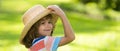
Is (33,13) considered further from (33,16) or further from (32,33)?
(32,33)

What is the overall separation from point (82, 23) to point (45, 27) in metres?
11.9

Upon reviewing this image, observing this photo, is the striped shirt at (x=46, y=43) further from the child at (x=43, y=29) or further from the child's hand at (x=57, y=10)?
the child's hand at (x=57, y=10)

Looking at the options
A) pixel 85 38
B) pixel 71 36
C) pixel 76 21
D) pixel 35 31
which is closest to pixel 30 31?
pixel 35 31

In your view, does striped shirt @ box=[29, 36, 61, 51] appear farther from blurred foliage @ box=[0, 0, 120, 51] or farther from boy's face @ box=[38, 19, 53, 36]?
blurred foliage @ box=[0, 0, 120, 51]

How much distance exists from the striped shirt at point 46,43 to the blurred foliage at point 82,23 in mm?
5428

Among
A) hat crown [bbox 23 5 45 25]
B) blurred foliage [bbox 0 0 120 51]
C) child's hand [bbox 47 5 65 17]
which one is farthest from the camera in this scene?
blurred foliage [bbox 0 0 120 51]

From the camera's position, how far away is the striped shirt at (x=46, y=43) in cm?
474

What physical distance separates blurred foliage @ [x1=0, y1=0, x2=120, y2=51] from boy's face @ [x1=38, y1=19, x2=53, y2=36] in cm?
536

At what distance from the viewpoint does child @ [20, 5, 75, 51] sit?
4.75m

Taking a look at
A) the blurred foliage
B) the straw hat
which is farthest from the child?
the blurred foliage

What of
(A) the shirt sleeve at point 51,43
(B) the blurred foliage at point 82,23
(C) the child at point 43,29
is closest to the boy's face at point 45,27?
(C) the child at point 43,29

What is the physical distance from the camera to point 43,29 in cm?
486

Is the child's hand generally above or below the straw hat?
above

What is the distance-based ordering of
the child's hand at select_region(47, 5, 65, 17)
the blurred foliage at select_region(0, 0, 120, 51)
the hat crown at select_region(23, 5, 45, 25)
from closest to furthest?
the child's hand at select_region(47, 5, 65, 17), the hat crown at select_region(23, 5, 45, 25), the blurred foliage at select_region(0, 0, 120, 51)
